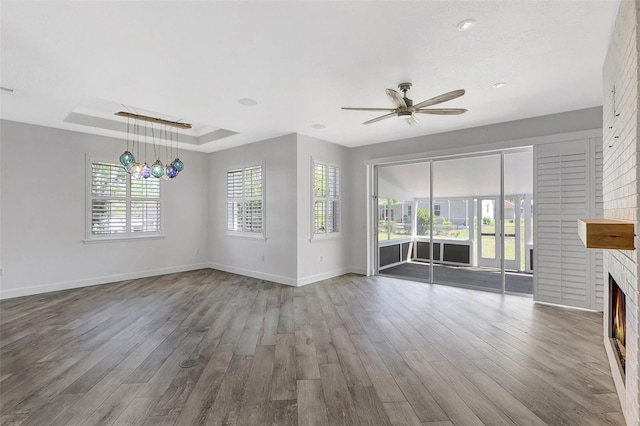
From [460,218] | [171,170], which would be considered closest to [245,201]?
[171,170]

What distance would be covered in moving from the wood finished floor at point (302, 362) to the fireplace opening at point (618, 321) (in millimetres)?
255

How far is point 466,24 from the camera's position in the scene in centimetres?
243

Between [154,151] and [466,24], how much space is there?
20.7 feet

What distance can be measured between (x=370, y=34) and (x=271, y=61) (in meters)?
0.99

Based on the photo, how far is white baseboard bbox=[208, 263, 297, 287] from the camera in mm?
5773

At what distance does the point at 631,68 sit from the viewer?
70.6 inches

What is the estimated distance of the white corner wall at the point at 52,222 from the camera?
4.89 metres

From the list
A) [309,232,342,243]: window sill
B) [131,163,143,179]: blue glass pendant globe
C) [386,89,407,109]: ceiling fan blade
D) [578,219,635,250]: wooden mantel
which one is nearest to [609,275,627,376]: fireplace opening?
[578,219,635,250]: wooden mantel

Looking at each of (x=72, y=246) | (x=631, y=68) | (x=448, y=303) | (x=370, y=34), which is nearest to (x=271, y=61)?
(x=370, y=34)

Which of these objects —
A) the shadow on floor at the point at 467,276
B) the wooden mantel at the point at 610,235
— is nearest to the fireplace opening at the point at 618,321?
the wooden mantel at the point at 610,235

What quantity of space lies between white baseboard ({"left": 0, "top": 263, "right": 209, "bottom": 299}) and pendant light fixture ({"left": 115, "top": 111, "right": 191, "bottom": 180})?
2.01 meters

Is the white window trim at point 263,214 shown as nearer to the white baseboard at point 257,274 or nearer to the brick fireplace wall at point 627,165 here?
the white baseboard at point 257,274

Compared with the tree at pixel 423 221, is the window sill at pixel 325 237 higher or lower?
lower

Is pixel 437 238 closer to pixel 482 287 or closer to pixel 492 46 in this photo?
pixel 482 287
